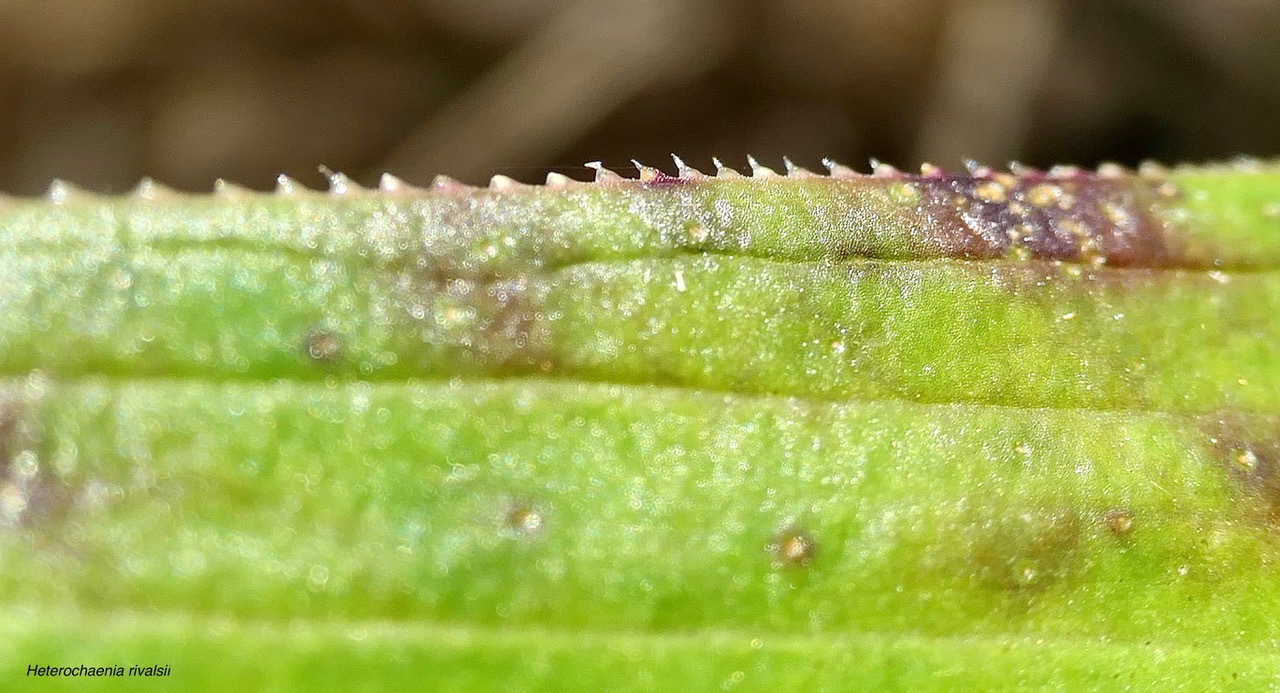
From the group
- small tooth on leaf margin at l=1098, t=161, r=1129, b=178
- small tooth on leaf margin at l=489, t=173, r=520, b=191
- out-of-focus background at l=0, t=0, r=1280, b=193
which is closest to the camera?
small tooth on leaf margin at l=489, t=173, r=520, b=191

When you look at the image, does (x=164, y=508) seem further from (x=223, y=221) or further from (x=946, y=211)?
(x=946, y=211)

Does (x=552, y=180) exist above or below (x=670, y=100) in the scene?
below

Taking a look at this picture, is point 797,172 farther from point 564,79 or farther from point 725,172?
point 564,79

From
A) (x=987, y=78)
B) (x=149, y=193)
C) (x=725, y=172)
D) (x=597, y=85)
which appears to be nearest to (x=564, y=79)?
(x=597, y=85)

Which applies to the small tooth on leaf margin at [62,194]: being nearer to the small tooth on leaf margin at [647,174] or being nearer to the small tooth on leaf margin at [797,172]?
the small tooth on leaf margin at [647,174]

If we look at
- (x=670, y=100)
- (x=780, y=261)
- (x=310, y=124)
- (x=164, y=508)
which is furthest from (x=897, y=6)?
(x=164, y=508)

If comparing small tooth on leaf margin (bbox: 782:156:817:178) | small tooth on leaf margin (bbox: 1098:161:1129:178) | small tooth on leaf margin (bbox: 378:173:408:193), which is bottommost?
small tooth on leaf margin (bbox: 378:173:408:193)

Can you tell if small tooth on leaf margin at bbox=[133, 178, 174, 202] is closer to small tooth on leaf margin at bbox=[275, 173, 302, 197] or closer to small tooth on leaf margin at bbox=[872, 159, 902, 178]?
small tooth on leaf margin at bbox=[275, 173, 302, 197]

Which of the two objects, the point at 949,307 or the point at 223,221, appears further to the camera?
the point at 949,307

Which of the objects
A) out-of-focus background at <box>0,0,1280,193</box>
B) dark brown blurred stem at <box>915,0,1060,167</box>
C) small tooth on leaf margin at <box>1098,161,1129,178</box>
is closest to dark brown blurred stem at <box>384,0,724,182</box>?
out-of-focus background at <box>0,0,1280,193</box>
